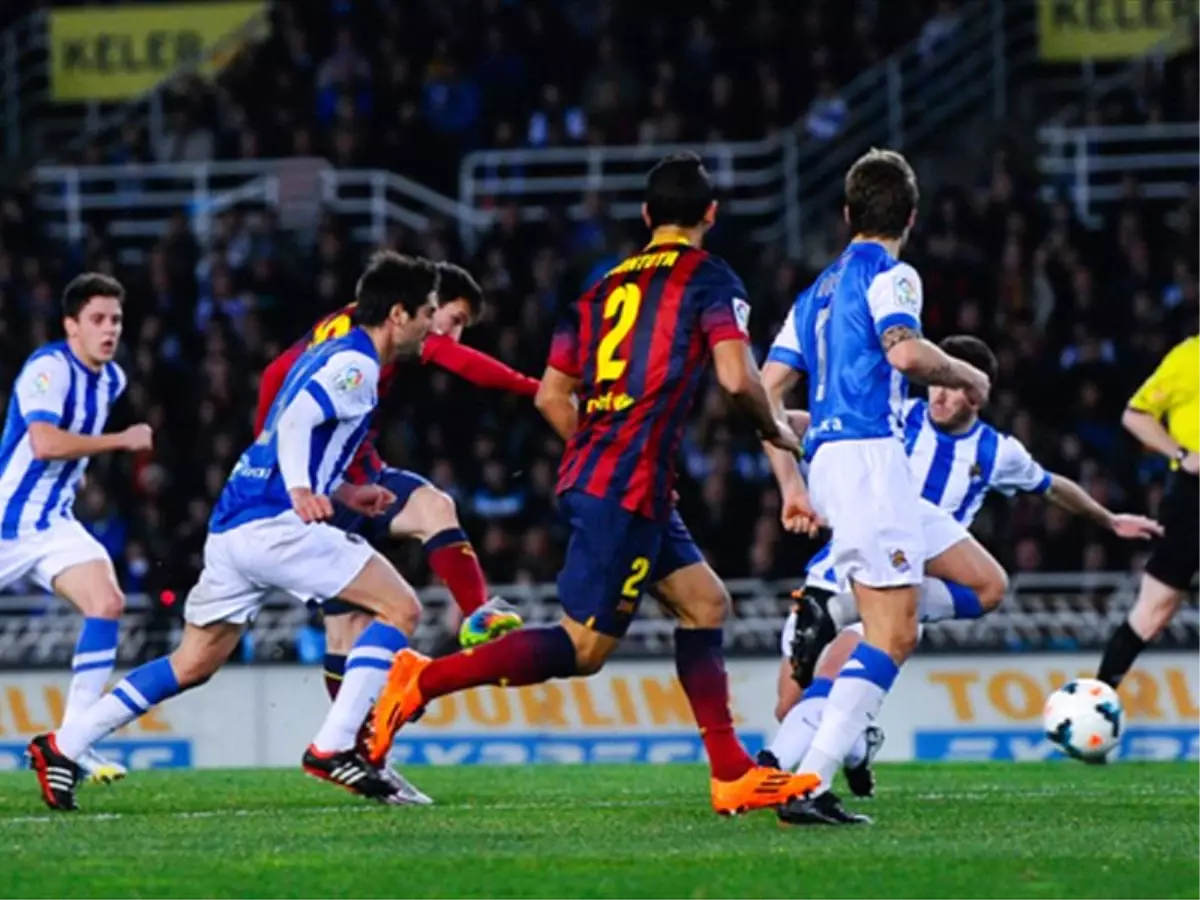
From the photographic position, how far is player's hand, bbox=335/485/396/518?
10953mm

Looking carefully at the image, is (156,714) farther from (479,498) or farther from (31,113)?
(31,113)

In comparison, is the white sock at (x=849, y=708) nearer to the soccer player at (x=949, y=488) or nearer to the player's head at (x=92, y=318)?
the soccer player at (x=949, y=488)

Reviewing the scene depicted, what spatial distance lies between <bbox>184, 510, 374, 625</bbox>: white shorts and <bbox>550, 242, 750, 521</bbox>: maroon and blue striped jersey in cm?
144

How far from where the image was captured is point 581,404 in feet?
31.9

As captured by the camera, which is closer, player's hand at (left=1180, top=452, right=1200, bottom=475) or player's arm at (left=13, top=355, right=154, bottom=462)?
player's arm at (left=13, top=355, right=154, bottom=462)

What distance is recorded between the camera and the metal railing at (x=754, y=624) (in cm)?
1702

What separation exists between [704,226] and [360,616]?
294cm

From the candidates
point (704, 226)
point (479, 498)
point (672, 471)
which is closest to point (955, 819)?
point (672, 471)

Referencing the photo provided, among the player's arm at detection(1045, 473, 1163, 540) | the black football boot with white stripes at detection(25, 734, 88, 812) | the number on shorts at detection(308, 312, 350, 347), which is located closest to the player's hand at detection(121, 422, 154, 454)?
the number on shorts at detection(308, 312, 350, 347)

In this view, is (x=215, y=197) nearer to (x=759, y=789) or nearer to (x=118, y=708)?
(x=118, y=708)

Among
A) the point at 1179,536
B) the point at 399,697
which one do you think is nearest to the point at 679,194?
the point at 399,697

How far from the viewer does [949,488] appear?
1215 centimetres

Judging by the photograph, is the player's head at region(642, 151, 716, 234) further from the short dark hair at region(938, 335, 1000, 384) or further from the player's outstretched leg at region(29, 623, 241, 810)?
the player's outstretched leg at region(29, 623, 241, 810)

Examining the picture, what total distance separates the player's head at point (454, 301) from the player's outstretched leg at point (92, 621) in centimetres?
182
